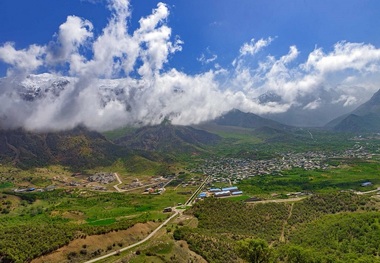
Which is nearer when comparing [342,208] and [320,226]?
[320,226]

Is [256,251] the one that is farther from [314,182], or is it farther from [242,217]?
[314,182]

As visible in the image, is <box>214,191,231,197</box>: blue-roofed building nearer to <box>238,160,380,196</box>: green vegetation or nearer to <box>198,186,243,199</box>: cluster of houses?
<box>198,186,243,199</box>: cluster of houses

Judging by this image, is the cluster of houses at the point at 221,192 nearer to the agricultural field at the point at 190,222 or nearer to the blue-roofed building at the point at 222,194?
the blue-roofed building at the point at 222,194

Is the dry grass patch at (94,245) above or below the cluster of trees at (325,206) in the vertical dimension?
above

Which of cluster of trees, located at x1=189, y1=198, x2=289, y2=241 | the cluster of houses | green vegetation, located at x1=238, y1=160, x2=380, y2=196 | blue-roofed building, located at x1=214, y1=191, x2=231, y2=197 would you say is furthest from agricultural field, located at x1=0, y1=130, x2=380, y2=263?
blue-roofed building, located at x1=214, y1=191, x2=231, y2=197

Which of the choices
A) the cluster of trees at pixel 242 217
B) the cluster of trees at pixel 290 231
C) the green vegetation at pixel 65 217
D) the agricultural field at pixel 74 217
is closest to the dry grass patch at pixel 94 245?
the agricultural field at pixel 74 217

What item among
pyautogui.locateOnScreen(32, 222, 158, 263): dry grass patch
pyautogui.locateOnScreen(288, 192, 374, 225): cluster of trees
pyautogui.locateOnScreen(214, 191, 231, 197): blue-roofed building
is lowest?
pyautogui.locateOnScreen(288, 192, 374, 225): cluster of trees

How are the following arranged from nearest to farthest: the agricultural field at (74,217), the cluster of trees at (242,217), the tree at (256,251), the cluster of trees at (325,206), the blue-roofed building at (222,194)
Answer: the tree at (256,251), the agricultural field at (74,217), the cluster of trees at (242,217), the cluster of trees at (325,206), the blue-roofed building at (222,194)

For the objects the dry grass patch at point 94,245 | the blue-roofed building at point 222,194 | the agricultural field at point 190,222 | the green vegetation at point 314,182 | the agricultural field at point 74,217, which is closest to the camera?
the dry grass patch at point 94,245

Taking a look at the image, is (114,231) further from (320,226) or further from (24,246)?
(320,226)

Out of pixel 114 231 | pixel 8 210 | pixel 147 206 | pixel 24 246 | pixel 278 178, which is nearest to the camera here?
pixel 24 246

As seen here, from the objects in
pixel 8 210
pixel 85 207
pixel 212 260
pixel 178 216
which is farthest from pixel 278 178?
pixel 8 210
